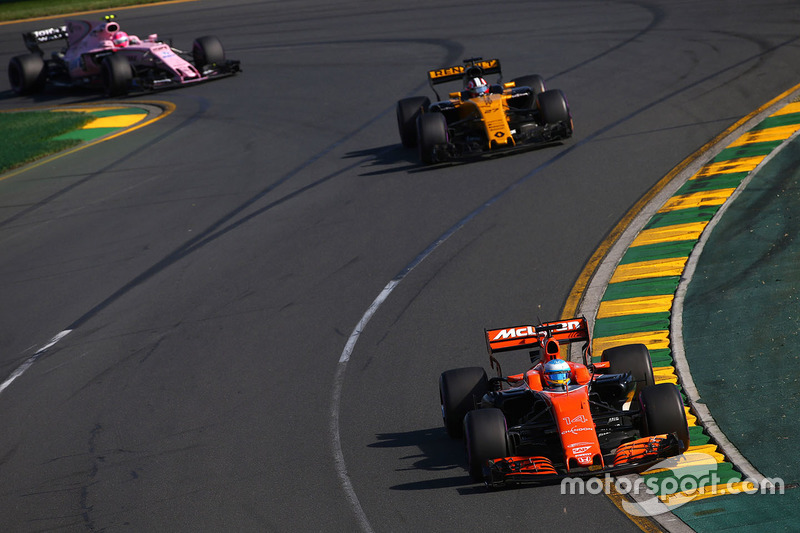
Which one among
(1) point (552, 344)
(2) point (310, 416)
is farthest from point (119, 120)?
(1) point (552, 344)

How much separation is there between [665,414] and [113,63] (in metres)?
23.9

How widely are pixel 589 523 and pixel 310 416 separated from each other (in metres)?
3.71

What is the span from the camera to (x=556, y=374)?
9133mm

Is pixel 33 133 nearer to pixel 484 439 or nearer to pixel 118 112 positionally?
pixel 118 112

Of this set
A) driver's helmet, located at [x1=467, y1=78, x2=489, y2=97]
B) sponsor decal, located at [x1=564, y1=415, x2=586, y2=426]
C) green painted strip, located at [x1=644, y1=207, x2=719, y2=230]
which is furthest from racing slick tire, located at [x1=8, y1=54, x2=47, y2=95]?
sponsor decal, located at [x1=564, y1=415, x2=586, y2=426]

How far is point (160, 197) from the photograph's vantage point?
1980 centimetres

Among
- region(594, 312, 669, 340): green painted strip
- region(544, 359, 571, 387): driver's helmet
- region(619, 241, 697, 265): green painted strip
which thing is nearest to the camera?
region(544, 359, 571, 387): driver's helmet

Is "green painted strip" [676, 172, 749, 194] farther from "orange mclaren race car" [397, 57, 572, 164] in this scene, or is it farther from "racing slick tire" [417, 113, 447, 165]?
"racing slick tire" [417, 113, 447, 165]

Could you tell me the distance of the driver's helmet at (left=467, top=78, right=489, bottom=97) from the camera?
19547 millimetres

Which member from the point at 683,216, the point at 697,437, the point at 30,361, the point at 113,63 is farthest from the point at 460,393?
the point at 113,63

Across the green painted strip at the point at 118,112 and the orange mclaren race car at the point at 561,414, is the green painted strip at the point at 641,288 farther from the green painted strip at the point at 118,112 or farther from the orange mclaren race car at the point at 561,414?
the green painted strip at the point at 118,112

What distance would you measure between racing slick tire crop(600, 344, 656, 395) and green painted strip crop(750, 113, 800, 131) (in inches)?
414

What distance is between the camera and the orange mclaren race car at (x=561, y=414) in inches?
332

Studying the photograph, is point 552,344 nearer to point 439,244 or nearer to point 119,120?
point 439,244
